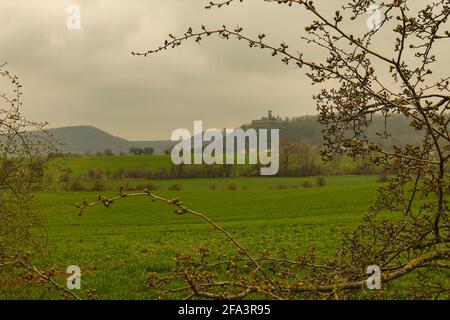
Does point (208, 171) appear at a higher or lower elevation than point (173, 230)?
higher

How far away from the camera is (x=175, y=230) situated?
2888cm

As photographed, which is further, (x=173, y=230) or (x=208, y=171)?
(x=208, y=171)

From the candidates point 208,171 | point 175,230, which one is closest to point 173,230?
point 175,230

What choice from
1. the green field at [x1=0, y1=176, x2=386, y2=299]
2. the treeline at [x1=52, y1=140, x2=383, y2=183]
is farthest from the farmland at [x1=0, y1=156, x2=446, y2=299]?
the treeline at [x1=52, y1=140, x2=383, y2=183]

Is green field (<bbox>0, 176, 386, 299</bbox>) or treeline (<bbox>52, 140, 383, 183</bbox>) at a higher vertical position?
treeline (<bbox>52, 140, 383, 183</bbox>)

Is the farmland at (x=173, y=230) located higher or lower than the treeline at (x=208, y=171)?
lower

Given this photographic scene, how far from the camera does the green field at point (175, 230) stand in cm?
1452

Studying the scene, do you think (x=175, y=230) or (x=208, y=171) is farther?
(x=208, y=171)

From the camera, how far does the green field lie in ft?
47.6

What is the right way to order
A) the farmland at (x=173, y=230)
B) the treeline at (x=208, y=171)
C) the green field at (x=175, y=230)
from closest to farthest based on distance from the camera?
the farmland at (x=173, y=230), the green field at (x=175, y=230), the treeline at (x=208, y=171)

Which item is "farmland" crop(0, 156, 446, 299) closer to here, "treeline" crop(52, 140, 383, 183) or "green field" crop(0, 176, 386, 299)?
"green field" crop(0, 176, 386, 299)

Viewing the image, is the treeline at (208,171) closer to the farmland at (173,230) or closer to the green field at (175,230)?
the farmland at (173,230)

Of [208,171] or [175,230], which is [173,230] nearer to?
[175,230]

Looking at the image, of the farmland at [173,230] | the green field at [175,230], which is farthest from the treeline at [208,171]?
the green field at [175,230]
